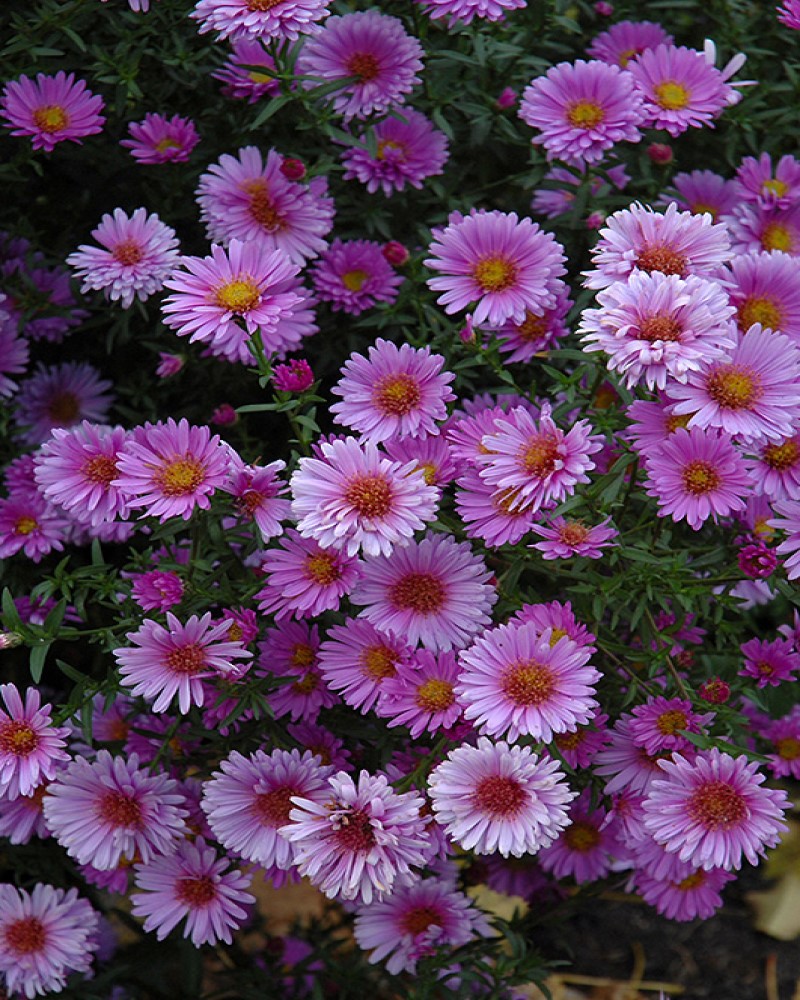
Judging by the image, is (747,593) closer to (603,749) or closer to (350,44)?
(603,749)

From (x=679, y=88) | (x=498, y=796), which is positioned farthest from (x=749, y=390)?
(x=679, y=88)

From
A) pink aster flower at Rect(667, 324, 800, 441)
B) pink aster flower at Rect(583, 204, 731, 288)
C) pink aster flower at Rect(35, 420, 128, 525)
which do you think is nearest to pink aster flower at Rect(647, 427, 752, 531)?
pink aster flower at Rect(667, 324, 800, 441)

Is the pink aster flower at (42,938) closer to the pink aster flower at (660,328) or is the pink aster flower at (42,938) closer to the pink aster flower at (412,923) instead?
the pink aster flower at (412,923)

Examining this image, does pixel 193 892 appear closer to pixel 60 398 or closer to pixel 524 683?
pixel 524 683

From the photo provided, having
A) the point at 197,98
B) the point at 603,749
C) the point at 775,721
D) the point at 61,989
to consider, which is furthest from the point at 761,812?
the point at 197,98

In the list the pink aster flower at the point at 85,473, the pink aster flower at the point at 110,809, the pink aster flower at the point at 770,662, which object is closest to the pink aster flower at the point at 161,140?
the pink aster flower at the point at 85,473

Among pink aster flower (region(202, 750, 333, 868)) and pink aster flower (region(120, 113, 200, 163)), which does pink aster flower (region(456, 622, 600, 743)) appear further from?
pink aster flower (region(120, 113, 200, 163))
